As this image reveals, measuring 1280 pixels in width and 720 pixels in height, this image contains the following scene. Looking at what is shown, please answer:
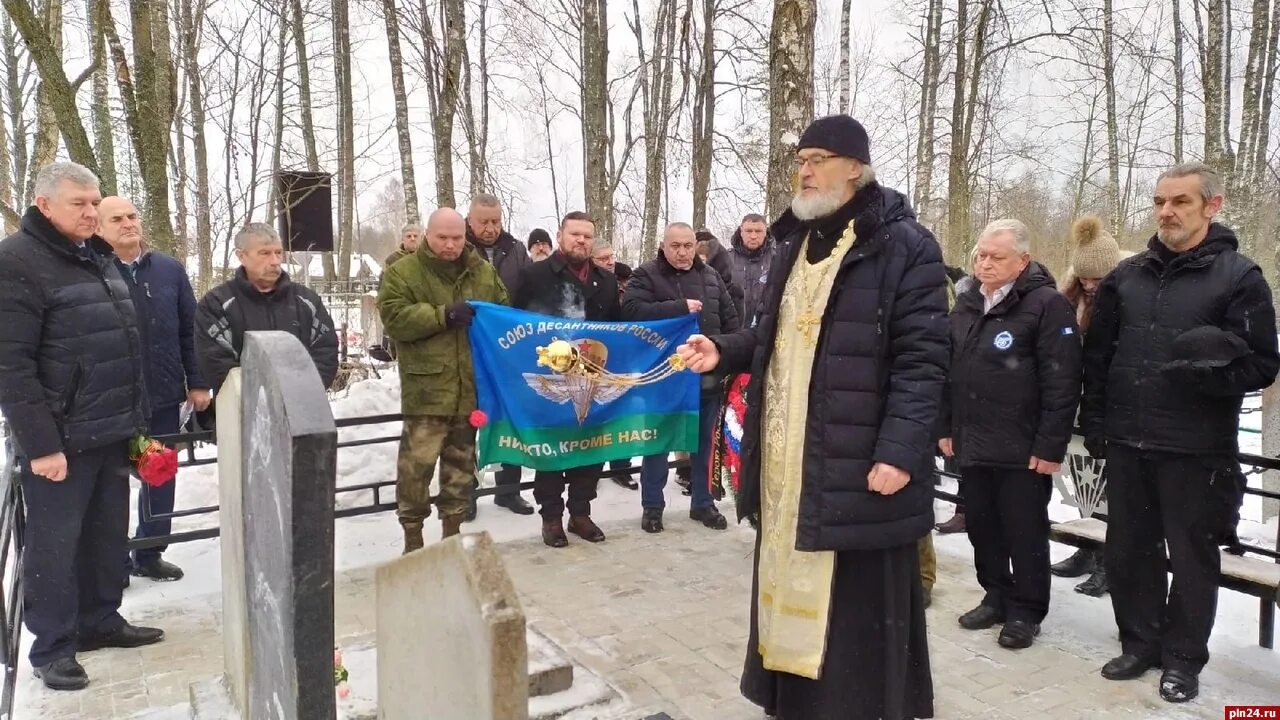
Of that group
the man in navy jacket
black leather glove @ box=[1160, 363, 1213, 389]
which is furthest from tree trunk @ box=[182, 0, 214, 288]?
black leather glove @ box=[1160, 363, 1213, 389]

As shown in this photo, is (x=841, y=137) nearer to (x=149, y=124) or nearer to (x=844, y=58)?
(x=149, y=124)

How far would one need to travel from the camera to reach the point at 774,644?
3.09 meters

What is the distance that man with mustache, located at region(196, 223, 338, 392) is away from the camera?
4.55m

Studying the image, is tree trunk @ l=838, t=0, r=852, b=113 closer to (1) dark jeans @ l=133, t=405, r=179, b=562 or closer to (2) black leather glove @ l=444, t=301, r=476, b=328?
(2) black leather glove @ l=444, t=301, r=476, b=328

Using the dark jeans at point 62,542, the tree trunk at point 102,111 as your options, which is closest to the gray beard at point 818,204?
the dark jeans at point 62,542

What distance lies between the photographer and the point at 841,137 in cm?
296

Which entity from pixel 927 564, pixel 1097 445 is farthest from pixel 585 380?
pixel 1097 445

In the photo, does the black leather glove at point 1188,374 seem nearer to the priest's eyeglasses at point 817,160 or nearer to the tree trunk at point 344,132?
the priest's eyeglasses at point 817,160

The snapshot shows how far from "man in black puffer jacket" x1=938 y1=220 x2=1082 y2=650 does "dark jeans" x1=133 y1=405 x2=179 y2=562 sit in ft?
15.4

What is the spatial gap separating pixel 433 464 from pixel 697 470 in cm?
219

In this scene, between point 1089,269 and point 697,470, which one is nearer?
point 1089,269

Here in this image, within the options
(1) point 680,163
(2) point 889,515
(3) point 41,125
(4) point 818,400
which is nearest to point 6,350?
(4) point 818,400

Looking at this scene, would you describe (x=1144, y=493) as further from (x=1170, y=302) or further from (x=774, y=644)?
(x=774, y=644)

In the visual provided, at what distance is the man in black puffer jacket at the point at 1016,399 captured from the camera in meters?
4.09
